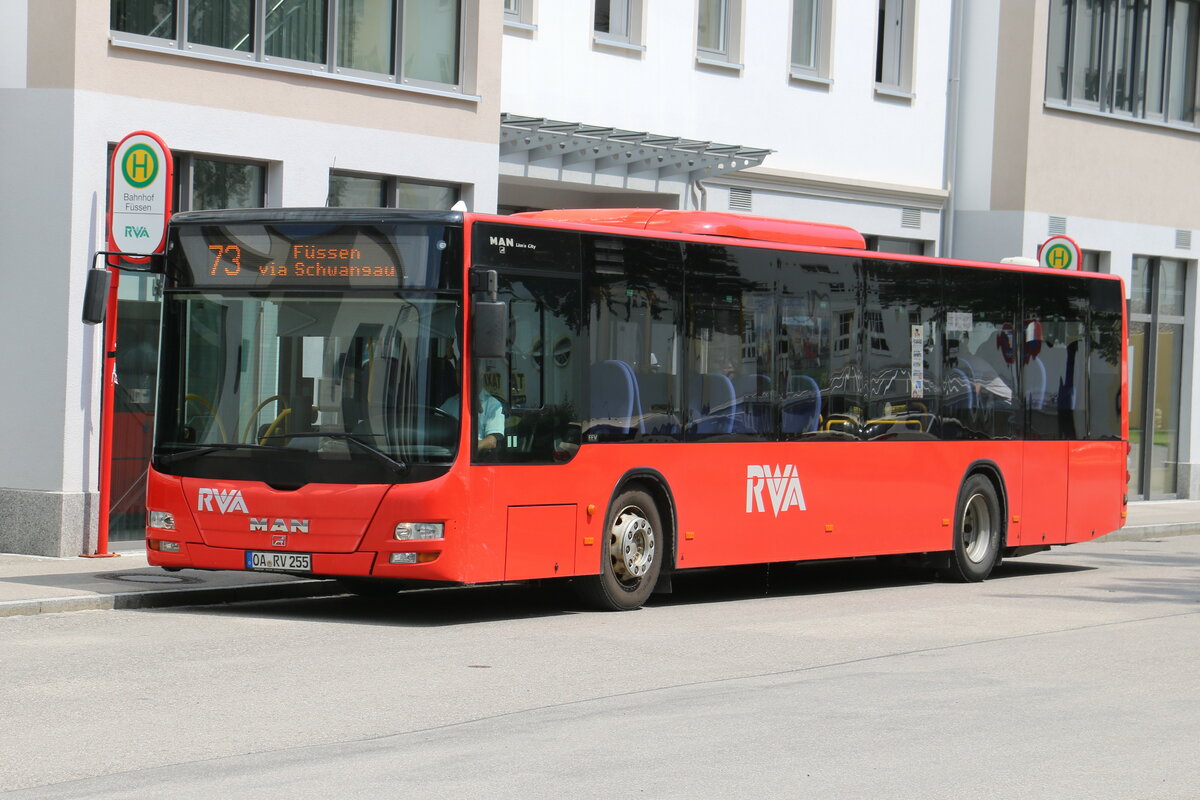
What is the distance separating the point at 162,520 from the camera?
13680 mm

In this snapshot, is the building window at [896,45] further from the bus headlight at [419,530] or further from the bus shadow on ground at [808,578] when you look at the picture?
the bus headlight at [419,530]

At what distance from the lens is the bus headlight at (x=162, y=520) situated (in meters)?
13.6

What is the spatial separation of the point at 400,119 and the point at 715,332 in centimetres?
569

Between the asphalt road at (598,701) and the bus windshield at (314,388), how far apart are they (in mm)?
1127

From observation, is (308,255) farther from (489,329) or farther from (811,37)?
(811,37)

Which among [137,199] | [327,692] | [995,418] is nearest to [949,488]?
[995,418]

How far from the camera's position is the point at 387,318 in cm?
1312

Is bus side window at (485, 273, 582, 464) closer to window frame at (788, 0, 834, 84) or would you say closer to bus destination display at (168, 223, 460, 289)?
bus destination display at (168, 223, 460, 289)

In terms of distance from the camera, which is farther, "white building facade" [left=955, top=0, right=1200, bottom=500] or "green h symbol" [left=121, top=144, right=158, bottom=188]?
"white building facade" [left=955, top=0, right=1200, bottom=500]

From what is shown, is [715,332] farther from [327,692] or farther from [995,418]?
[327,692]

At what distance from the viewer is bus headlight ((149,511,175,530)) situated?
1364 centimetres

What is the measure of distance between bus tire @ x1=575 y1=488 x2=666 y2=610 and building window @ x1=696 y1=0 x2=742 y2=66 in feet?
38.2

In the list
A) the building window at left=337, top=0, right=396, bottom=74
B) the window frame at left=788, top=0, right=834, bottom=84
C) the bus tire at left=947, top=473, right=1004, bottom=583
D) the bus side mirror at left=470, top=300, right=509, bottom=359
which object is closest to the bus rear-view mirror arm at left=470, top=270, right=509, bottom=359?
the bus side mirror at left=470, top=300, right=509, bottom=359

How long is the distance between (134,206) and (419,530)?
16.4 ft
